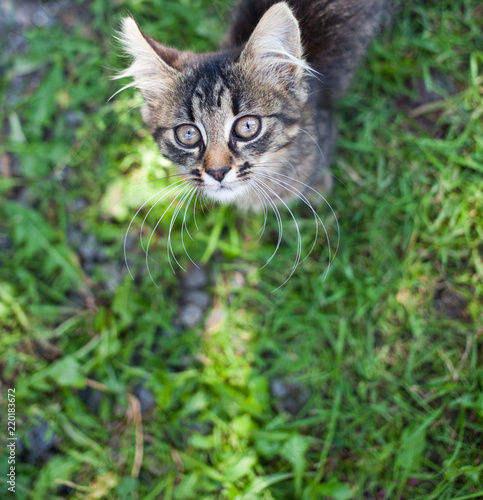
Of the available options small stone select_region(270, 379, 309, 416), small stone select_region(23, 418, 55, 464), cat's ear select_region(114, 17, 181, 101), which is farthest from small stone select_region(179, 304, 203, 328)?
cat's ear select_region(114, 17, 181, 101)

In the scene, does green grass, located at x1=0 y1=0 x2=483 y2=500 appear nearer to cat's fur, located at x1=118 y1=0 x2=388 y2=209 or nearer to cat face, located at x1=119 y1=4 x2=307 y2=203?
cat's fur, located at x1=118 y1=0 x2=388 y2=209

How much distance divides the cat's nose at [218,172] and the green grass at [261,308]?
0.79 metres

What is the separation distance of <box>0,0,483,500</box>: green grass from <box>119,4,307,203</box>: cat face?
0.72m

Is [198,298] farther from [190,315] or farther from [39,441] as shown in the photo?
[39,441]

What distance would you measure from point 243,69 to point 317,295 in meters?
1.22

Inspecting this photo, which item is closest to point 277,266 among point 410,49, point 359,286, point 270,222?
point 270,222

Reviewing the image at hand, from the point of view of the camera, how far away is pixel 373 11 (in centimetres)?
197

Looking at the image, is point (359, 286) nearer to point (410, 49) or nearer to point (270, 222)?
point (270, 222)

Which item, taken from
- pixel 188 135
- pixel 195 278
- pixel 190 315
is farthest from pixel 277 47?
pixel 190 315

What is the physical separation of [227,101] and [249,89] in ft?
0.36

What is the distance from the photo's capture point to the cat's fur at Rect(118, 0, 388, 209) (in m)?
1.51

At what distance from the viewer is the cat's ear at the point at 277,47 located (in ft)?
4.60

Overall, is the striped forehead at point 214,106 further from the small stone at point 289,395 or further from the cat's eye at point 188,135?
the small stone at point 289,395

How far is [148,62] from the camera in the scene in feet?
5.24
